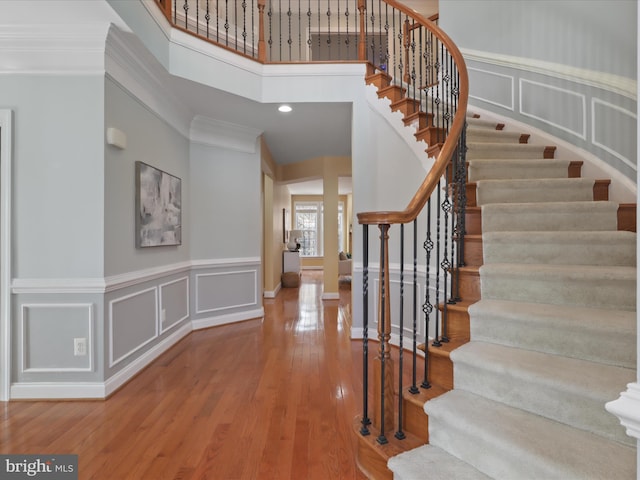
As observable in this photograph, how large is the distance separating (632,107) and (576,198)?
1008 millimetres

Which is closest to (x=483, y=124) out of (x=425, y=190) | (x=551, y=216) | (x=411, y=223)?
(x=411, y=223)

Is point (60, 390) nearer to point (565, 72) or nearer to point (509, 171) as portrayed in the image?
point (509, 171)

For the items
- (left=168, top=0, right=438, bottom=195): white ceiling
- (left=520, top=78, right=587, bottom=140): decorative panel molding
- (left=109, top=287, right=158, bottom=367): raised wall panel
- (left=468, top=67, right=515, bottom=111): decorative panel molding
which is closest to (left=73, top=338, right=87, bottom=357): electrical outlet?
(left=109, top=287, right=158, bottom=367): raised wall panel

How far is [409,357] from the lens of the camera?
331cm

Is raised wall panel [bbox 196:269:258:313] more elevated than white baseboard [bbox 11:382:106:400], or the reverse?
raised wall panel [bbox 196:269:258:313]

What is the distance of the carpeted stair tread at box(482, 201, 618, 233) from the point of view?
240cm

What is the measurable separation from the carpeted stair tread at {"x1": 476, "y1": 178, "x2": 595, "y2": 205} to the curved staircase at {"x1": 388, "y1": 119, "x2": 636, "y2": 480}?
3.4 inches

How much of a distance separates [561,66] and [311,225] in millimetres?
9802

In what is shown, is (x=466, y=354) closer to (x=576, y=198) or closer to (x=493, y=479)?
(x=493, y=479)

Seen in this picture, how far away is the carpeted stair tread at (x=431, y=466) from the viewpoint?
1427 millimetres

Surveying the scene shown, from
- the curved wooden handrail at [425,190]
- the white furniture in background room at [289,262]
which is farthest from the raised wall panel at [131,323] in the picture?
the white furniture in background room at [289,262]

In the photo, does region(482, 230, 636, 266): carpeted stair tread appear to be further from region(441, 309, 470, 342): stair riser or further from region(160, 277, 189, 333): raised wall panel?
region(160, 277, 189, 333): raised wall panel

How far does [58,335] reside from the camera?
2641 mm

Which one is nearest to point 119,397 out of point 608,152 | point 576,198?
point 576,198
